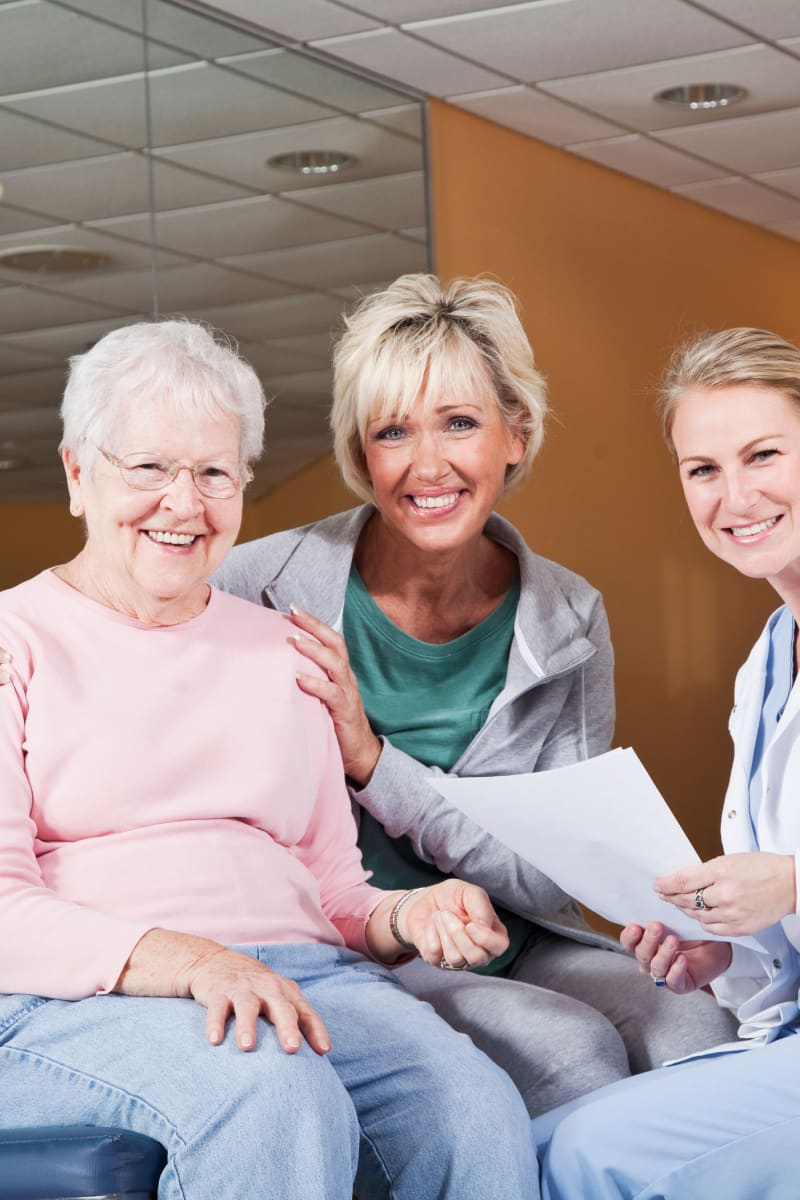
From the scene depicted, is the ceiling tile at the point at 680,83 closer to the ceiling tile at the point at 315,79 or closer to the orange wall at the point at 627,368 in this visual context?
the orange wall at the point at 627,368

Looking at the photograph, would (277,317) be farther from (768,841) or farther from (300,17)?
(768,841)

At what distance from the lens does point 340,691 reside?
90.7 inches

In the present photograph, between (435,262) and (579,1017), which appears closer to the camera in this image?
(579,1017)

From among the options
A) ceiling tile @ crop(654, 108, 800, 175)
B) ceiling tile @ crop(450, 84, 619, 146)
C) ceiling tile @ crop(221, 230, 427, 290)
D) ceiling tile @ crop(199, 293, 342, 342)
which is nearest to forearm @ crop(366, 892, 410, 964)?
ceiling tile @ crop(199, 293, 342, 342)

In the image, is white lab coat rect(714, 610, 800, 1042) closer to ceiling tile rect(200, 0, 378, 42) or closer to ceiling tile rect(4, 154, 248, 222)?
ceiling tile rect(4, 154, 248, 222)

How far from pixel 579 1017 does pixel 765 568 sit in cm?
66

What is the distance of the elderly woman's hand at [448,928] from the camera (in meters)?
2.04

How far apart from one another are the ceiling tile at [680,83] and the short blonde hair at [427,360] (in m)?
2.78

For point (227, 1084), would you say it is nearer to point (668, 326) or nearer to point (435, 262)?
point (435, 262)

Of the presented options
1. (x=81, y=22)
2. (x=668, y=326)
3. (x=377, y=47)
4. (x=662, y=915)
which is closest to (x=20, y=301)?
(x=81, y=22)

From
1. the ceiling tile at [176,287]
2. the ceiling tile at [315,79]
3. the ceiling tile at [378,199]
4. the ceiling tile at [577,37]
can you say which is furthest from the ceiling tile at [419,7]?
the ceiling tile at [176,287]

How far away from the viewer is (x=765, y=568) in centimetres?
225

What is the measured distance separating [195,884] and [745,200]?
17.9 ft

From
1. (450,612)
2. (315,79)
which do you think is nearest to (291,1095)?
(450,612)
